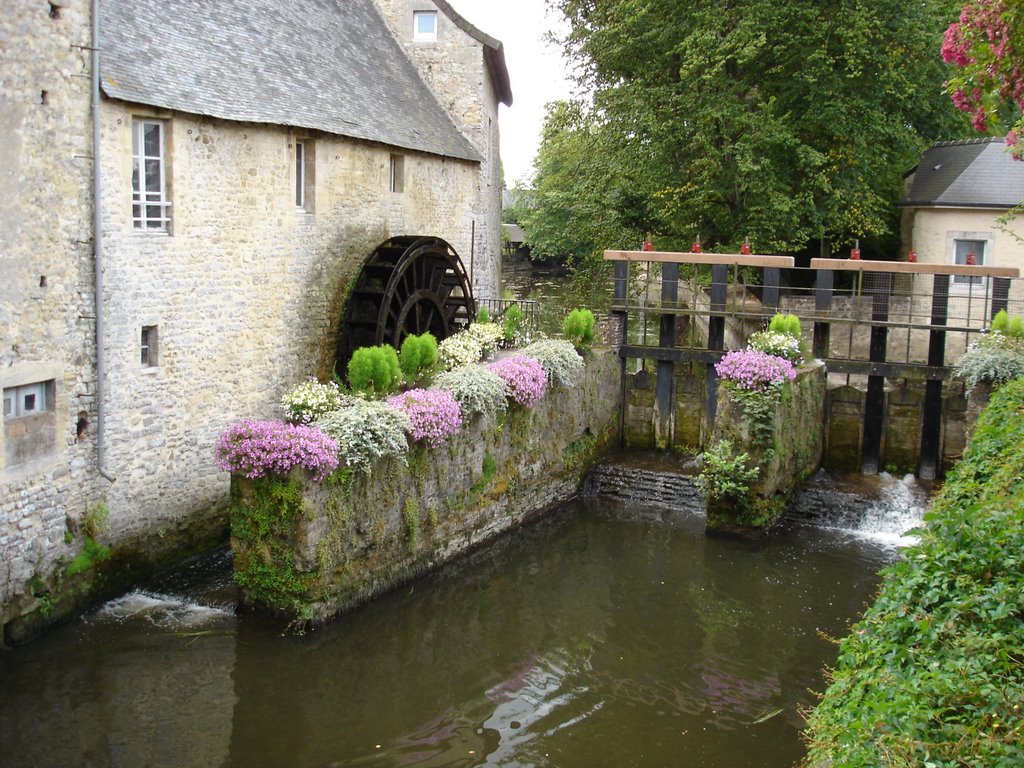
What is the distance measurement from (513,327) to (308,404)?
5.91 meters

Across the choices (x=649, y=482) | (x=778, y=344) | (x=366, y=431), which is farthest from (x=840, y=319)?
Result: (x=366, y=431)

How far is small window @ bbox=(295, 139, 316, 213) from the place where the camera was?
43.8 feet

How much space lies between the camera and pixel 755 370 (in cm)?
1305

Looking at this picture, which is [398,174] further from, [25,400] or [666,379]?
[25,400]

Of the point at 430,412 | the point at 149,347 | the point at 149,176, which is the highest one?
the point at 149,176

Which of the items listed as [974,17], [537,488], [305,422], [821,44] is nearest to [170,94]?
[305,422]

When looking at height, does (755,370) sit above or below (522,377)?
above

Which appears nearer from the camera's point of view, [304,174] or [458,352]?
[458,352]

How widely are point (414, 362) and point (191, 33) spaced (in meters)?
4.76

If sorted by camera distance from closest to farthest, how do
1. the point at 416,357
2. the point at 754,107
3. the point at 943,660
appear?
1. the point at 943,660
2. the point at 416,357
3. the point at 754,107

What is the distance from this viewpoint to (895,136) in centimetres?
1834

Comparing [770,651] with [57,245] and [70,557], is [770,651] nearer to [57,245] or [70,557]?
[70,557]

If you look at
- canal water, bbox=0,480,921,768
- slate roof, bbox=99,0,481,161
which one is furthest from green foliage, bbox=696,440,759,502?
slate roof, bbox=99,0,481,161

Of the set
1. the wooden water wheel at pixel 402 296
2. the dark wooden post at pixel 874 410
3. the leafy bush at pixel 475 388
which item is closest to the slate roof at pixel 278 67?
the wooden water wheel at pixel 402 296
